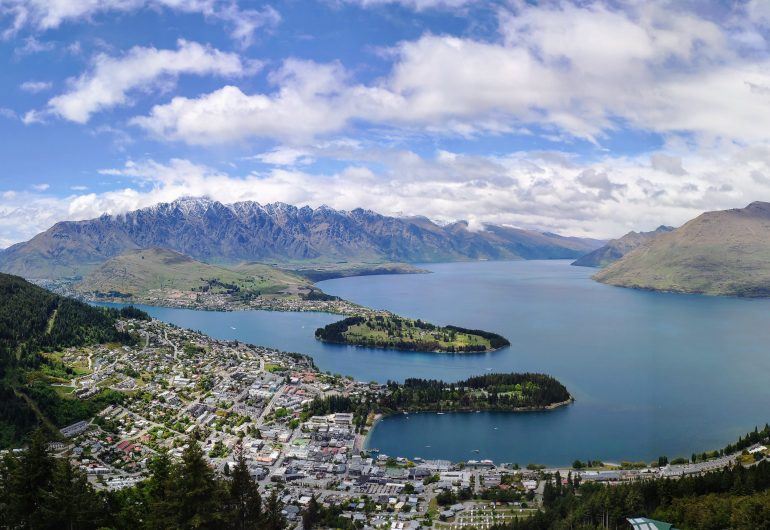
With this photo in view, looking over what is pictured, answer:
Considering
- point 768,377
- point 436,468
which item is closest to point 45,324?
point 436,468

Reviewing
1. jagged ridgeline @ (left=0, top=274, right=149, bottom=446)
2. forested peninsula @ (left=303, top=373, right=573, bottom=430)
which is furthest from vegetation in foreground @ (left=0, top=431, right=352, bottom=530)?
forested peninsula @ (left=303, top=373, right=573, bottom=430)

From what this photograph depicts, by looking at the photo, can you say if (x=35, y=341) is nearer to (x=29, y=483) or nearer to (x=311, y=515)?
(x=311, y=515)

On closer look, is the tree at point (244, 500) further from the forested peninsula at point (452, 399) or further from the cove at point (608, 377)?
the forested peninsula at point (452, 399)

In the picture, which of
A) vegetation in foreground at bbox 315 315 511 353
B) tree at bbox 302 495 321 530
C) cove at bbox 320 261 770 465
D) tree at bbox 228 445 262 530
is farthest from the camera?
vegetation in foreground at bbox 315 315 511 353

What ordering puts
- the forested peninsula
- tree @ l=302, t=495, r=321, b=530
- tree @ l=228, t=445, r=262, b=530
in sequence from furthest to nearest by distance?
the forested peninsula, tree @ l=302, t=495, r=321, b=530, tree @ l=228, t=445, r=262, b=530

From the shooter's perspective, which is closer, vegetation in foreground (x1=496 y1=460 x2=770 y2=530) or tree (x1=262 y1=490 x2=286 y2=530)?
tree (x1=262 y1=490 x2=286 y2=530)

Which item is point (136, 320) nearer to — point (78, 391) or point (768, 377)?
point (78, 391)

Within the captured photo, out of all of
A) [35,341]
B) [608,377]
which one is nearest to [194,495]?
[35,341]

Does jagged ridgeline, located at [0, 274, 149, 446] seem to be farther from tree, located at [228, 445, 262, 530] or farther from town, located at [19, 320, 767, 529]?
tree, located at [228, 445, 262, 530]
